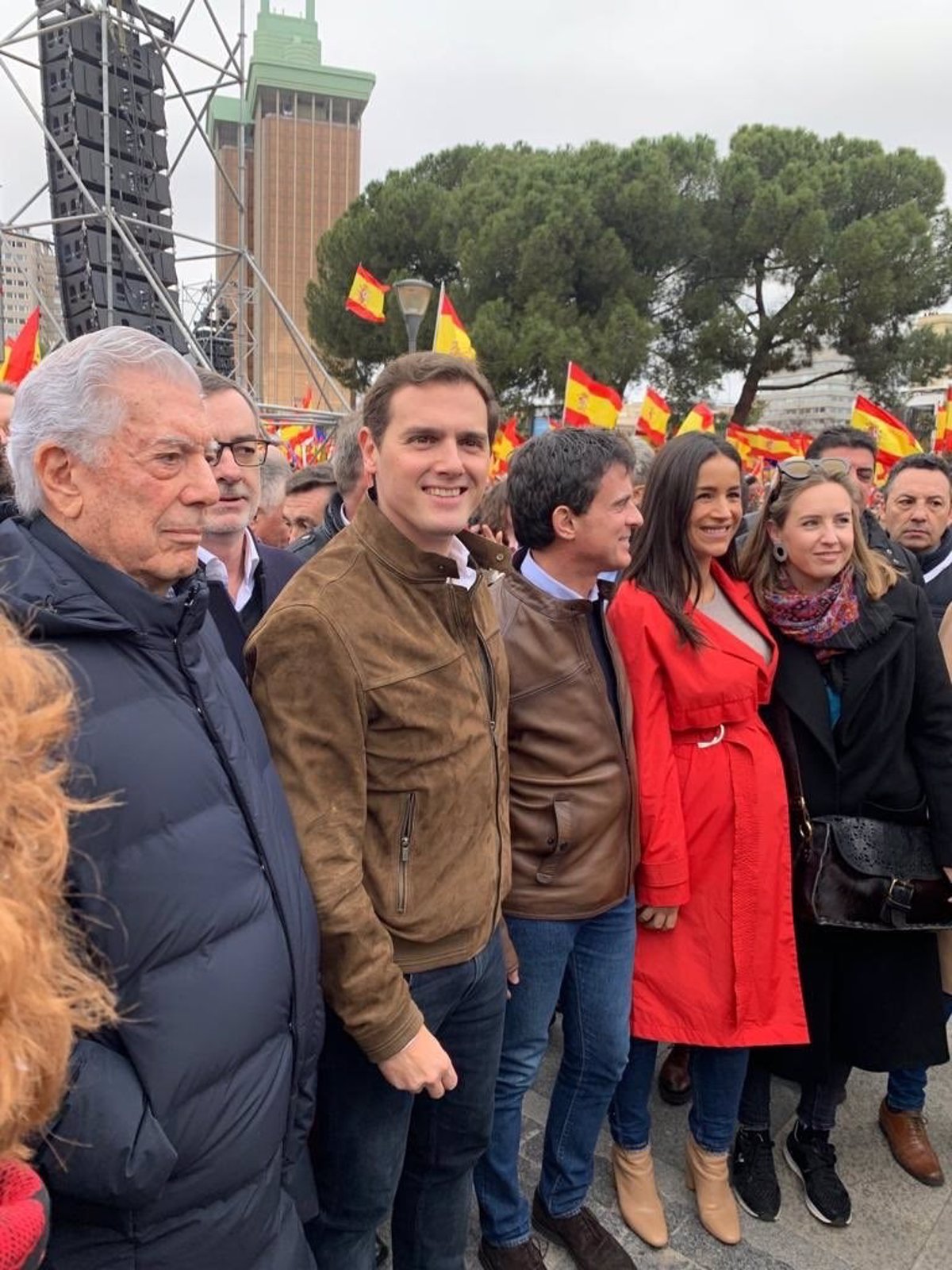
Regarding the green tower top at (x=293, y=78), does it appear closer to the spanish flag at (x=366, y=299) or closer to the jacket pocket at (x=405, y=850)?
the spanish flag at (x=366, y=299)

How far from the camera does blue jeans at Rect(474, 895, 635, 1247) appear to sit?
6.37 ft

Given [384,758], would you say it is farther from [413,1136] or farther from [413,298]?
[413,298]

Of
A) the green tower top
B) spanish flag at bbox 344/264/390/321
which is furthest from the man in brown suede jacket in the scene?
the green tower top

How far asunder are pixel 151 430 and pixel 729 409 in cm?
3019

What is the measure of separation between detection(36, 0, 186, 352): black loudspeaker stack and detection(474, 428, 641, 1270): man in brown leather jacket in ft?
39.3

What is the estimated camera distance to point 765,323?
2262cm

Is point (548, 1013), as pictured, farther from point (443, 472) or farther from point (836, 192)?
point (836, 192)

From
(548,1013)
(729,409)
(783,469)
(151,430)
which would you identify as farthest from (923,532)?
(729,409)

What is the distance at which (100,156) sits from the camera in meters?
12.5

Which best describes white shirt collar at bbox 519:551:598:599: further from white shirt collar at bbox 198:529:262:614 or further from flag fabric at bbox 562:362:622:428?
flag fabric at bbox 562:362:622:428

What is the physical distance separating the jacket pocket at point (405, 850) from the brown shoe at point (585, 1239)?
1.16 metres

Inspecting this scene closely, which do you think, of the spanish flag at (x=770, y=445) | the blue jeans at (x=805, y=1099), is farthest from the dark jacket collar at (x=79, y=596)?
the spanish flag at (x=770, y=445)

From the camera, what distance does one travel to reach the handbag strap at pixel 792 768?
219cm

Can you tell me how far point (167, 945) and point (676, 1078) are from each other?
219 cm
